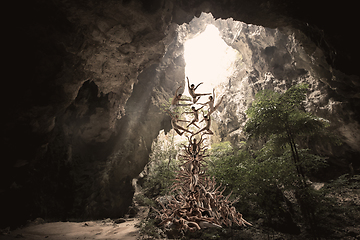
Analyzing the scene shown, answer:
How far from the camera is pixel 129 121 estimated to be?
11562 millimetres

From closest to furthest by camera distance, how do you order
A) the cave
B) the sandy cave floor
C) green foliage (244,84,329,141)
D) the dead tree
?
the dead tree → green foliage (244,84,329,141) → the sandy cave floor → the cave

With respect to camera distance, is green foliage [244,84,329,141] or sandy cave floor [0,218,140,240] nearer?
green foliage [244,84,329,141]

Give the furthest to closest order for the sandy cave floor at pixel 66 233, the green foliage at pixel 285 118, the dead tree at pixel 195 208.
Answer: the sandy cave floor at pixel 66 233 → the green foliage at pixel 285 118 → the dead tree at pixel 195 208

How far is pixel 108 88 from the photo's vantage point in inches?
338

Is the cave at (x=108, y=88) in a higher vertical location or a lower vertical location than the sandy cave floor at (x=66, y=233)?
higher

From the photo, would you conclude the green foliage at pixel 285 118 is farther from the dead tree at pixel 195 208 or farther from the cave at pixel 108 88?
the dead tree at pixel 195 208

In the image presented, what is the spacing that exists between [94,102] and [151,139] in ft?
15.6

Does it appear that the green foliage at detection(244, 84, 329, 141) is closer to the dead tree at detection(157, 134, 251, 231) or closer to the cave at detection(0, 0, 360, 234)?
the cave at detection(0, 0, 360, 234)

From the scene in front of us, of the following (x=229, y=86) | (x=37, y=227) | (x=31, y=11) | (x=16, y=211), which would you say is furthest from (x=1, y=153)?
(x=229, y=86)

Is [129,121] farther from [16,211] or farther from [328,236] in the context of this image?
[328,236]

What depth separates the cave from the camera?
5203 millimetres

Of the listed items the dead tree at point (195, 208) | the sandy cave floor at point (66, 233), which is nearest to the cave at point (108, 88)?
the sandy cave floor at point (66, 233)

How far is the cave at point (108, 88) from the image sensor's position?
5.20 meters

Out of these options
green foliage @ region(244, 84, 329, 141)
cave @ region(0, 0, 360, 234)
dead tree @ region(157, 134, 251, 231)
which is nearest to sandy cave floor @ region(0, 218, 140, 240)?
cave @ region(0, 0, 360, 234)
